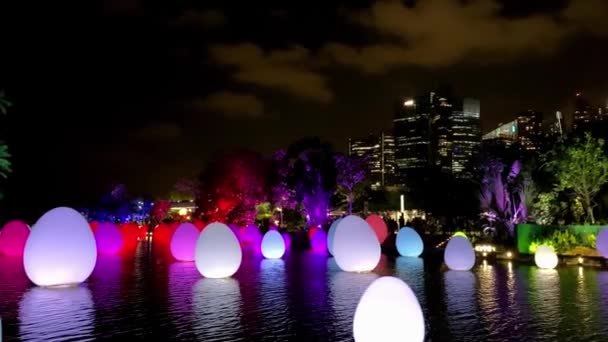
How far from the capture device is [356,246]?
56.0 feet

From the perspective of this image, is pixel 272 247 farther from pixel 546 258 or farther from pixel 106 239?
pixel 546 258

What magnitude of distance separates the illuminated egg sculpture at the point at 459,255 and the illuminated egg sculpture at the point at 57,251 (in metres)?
11.0

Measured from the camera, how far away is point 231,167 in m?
43.7

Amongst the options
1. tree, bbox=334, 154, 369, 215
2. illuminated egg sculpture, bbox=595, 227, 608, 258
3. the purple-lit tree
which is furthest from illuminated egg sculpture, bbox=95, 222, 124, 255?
tree, bbox=334, 154, 369, 215

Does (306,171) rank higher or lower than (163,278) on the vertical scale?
higher

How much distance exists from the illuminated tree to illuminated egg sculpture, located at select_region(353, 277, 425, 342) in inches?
1450

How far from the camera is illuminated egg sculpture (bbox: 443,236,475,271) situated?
17.8 metres

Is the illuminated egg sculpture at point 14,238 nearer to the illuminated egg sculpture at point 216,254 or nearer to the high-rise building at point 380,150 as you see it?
the illuminated egg sculpture at point 216,254

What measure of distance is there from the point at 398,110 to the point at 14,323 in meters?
135

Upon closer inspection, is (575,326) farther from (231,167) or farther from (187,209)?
(187,209)

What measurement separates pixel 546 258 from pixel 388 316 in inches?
535

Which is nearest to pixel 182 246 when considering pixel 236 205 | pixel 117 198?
pixel 236 205

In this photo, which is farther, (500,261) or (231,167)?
(231,167)

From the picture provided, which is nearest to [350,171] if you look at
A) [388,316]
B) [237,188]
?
[237,188]
